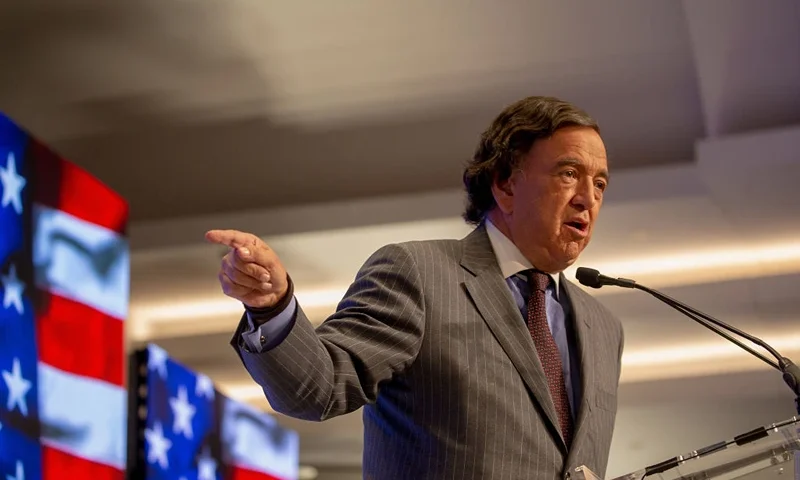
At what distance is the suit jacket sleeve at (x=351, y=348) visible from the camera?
4.65 feet

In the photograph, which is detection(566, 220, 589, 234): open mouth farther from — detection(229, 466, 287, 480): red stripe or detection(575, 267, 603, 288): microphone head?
detection(229, 466, 287, 480): red stripe

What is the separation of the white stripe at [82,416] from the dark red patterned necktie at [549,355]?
184 centimetres

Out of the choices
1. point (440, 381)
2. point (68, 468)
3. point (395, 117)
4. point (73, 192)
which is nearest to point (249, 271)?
point (440, 381)

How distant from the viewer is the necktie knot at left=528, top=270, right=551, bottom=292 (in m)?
1.79

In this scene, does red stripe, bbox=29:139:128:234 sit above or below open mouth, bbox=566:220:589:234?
above

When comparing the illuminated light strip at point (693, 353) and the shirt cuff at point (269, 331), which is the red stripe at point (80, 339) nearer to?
the shirt cuff at point (269, 331)

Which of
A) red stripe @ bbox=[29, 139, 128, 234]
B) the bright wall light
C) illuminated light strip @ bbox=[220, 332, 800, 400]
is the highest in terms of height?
the bright wall light

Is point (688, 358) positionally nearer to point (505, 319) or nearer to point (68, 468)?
point (68, 468)

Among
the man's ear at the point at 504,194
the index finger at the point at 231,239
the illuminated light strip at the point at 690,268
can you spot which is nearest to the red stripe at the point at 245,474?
the illuminated light strip at the point at 690,268

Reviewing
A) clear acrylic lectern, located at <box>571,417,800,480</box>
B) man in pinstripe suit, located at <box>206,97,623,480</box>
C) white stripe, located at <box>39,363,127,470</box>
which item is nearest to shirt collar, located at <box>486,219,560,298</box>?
man in pinstripe suit, located at <box>206,97,623,480</box>

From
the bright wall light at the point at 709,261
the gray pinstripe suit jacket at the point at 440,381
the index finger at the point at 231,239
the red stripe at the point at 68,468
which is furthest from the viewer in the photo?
the bright wall light at the point at 709,261

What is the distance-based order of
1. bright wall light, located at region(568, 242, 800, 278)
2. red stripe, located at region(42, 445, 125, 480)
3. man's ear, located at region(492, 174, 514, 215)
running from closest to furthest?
1. man's ear, located at region(492, 174, 514, 215)
2. red stripe, located at region(42, 445, 125, 480)
3. bright wall light, located at region(568, 242, 800, 278)

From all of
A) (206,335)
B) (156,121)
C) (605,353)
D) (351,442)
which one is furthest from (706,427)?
(605,353)

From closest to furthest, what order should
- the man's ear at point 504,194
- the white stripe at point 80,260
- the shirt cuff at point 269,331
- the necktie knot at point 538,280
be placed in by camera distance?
the shirt cuff at point 269,331 → the necktie knot at point 538,280 → the man's ear at point 504,194 → the white stripe at point 80,260
